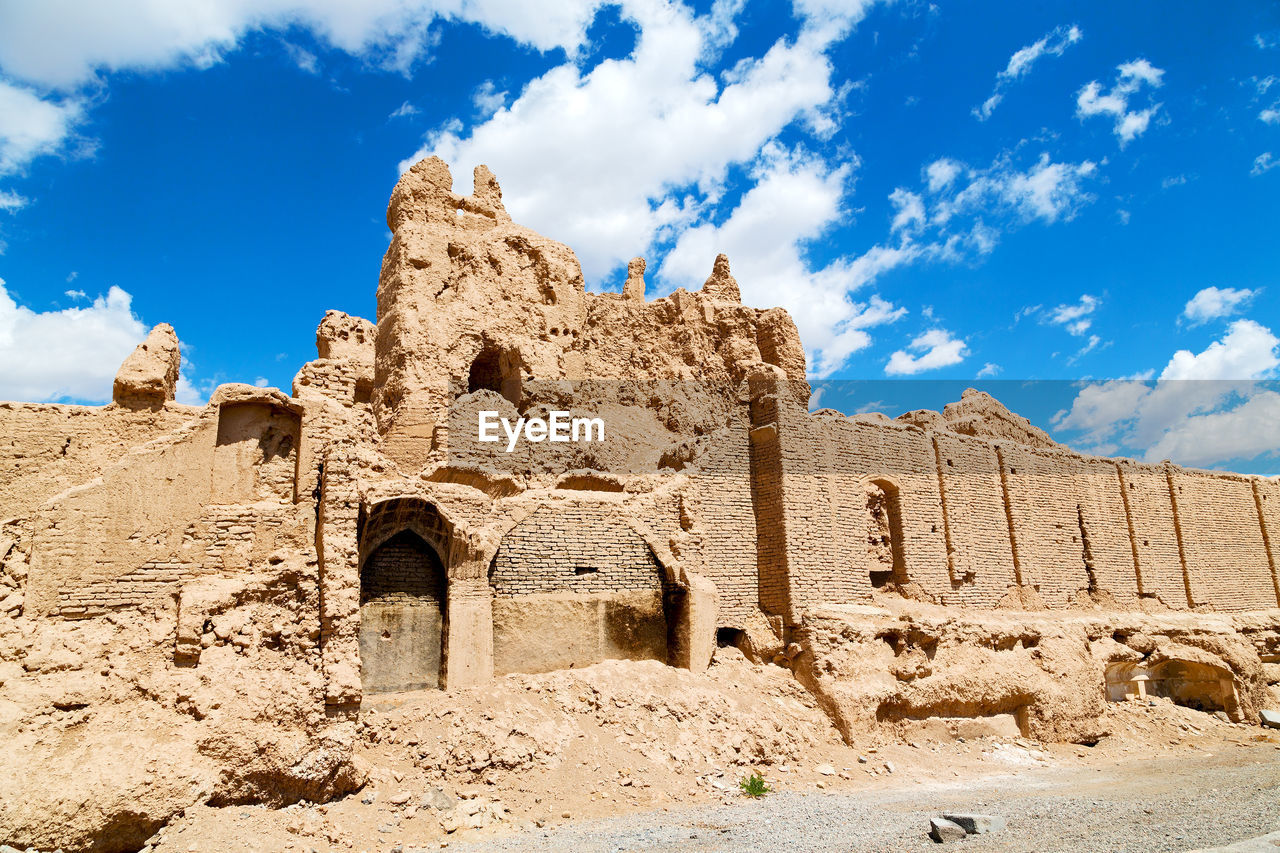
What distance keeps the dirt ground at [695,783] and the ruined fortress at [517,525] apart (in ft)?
1.62

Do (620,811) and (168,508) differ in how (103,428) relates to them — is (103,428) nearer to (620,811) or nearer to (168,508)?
(168,508)

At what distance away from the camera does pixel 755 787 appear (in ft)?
35.3

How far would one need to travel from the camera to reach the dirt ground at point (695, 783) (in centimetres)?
880

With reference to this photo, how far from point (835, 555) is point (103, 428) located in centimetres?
1077

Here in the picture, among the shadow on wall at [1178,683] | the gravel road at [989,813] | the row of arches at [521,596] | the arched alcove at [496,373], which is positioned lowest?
the gravel road at [989,813]

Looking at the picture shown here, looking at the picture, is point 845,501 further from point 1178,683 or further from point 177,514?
point 177,514

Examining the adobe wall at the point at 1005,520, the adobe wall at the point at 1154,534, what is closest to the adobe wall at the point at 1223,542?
the adobe wall at the point at 1005,520

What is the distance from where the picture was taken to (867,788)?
37.6ft

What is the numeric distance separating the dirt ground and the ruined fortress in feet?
1.62

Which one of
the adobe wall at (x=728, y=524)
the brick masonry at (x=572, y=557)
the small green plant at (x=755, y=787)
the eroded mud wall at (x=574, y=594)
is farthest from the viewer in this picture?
the adobe wall at (x=728, y=524)

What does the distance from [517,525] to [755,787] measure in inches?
182

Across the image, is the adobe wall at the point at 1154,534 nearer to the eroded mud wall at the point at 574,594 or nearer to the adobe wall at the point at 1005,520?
the adobe wall at the point at 1005,520

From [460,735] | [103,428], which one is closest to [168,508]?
[103,428]

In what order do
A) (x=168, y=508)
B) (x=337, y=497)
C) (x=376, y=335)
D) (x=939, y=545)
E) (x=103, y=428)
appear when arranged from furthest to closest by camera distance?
(x=376, y=335) < (x=939, y=545) < (x=103, y=428) < (x=337, y=497) < (x=168, y=508)
